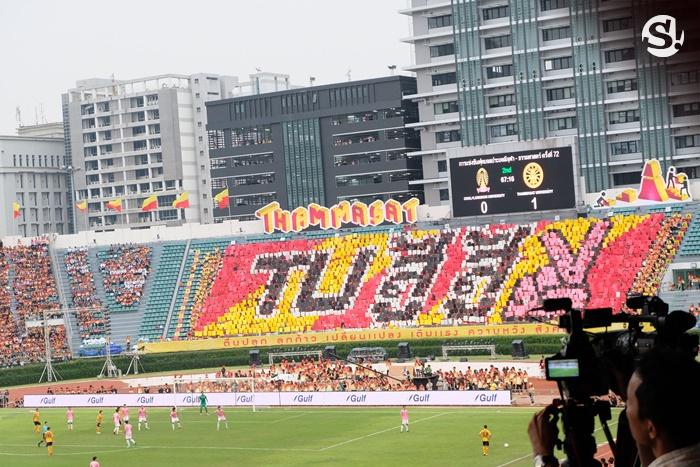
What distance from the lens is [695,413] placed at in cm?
462

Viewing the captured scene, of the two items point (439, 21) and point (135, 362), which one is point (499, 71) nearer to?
point (439, 21)

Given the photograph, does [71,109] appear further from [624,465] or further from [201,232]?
[624,465]

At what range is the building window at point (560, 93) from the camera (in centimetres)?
→ 9082

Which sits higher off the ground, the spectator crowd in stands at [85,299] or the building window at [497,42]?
the building window at [497,42]

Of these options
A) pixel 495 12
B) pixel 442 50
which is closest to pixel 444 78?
pixel 442 50

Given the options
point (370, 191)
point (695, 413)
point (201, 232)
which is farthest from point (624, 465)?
point (370, 191)

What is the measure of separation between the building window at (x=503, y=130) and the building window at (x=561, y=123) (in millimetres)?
3196

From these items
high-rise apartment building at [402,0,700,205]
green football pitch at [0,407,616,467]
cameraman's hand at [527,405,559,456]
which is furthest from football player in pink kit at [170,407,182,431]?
cameraman's hand at [527,405,559,456]

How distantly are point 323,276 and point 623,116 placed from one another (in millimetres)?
26766

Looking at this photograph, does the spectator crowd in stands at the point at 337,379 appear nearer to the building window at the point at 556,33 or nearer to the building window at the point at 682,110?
the building window at the point at 682,110

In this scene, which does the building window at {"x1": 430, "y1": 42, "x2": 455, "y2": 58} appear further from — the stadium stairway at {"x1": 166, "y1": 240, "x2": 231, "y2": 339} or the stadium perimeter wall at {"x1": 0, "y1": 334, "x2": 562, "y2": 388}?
the stadium perimeter wall at {"x1": 0, "y1": 334, "x2": 562, "y2": 388}

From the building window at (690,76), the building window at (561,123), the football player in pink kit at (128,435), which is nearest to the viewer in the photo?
the building window at (690,76)

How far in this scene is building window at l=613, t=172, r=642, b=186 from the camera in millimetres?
88375

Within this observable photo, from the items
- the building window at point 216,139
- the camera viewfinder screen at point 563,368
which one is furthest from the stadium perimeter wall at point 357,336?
the camera viewfinder screen at point 563,368
